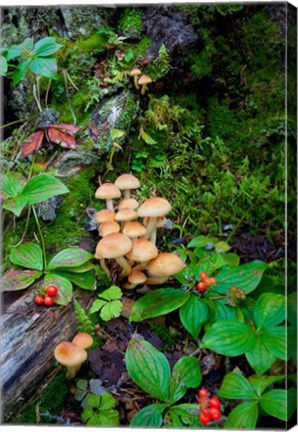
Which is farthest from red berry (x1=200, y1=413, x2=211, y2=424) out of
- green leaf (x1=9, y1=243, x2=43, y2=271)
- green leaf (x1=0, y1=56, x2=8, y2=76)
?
green leaf (x1=0, y1=56, x2=8, y2=76)

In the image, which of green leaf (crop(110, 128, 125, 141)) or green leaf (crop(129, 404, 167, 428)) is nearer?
green leaf (crop(129, 404, 167, 428))

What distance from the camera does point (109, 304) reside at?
1863 millimetres

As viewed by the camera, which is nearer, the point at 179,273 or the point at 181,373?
the point at 181,373

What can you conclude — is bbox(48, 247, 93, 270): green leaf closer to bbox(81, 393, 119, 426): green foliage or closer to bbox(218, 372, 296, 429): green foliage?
bbox(81, 393, 119, 426): green foliage

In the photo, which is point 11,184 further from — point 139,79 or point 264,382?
point 264,382

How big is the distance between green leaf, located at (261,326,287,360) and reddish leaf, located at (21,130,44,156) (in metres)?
1.14

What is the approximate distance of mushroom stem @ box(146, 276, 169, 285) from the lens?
1.88 meters

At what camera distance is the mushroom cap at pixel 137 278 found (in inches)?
72.9

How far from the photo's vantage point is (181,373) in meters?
1.75

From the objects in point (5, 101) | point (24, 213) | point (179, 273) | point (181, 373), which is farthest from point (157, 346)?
point (5, 101)

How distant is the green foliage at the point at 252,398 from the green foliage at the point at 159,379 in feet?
0.37

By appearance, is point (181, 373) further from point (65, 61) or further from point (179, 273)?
point (65, 61)

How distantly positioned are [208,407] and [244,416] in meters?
0.12

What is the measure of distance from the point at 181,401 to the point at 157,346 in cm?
21
